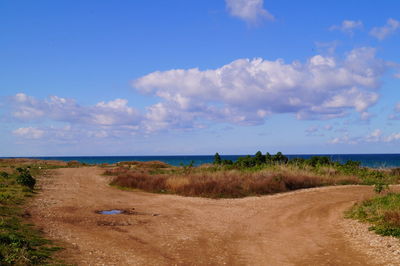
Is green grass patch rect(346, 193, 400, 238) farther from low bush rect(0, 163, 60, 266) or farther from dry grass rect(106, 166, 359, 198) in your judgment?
low bush rect(0, 163, 60, 266)

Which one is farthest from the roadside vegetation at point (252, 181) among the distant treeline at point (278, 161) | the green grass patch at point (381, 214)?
the green grass patch at point (381, 214)

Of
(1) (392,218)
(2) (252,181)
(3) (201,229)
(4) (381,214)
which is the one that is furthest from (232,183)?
(1) (392,218)

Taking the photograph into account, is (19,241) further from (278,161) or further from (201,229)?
(278,161)

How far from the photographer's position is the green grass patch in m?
12.3

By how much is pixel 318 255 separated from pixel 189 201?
11226 millimetres

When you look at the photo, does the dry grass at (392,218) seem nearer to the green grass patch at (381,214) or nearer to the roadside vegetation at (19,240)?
the green grass patch at (381,214)

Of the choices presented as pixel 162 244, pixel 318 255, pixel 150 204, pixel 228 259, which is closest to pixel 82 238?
pixel 162 244

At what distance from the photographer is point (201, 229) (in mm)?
13688

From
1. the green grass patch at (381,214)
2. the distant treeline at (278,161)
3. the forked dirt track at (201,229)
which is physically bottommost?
the forked dirt track at (201,229)

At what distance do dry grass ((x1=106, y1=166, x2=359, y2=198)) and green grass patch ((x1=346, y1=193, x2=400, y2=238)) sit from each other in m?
7.60

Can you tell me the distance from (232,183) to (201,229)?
1047 cm

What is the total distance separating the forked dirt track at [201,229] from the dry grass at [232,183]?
1.72m

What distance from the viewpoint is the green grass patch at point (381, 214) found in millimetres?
12273

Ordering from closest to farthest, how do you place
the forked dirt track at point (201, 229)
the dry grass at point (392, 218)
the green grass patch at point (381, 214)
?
1. the forked dirt track at point (201, 229)
2. the green grass patch at point (381, 214)
3. the dry grass at point (392, 218)
